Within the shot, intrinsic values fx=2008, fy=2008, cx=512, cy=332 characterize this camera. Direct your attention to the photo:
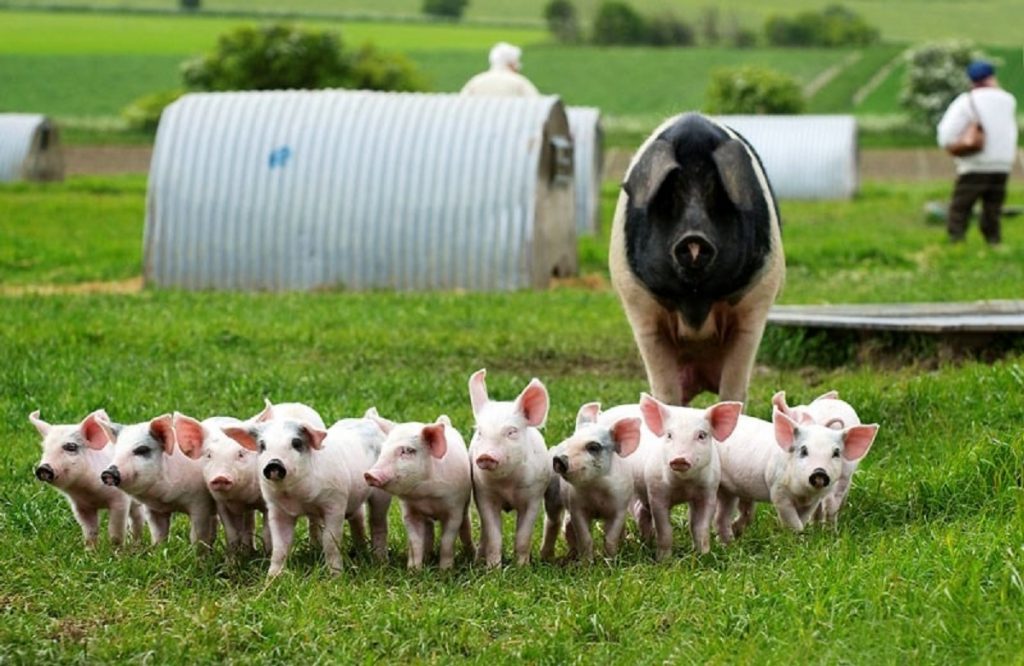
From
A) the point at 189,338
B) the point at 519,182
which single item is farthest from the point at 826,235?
the point at 189,338

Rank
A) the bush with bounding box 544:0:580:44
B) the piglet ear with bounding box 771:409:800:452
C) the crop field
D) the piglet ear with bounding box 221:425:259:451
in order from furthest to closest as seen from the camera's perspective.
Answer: the bush with bounding box 544:0:580:44, the crop field, the piglet ear with bounding box 771:409:800:452, the piglet ear with bounding box 221:425:259:451

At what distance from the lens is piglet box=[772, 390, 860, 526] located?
311 inches

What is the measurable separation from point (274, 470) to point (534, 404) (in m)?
0.99

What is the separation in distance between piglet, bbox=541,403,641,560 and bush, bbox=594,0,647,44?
244ft

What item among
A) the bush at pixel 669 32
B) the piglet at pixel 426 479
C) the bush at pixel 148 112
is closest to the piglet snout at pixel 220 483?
the piglet at pixel 426 479

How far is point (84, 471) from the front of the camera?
24.6 ft

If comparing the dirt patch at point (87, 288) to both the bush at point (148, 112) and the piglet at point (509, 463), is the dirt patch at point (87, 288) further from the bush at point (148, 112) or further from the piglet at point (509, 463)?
the bush at point (148, 112)

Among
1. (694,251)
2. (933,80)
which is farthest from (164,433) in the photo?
(933,80)

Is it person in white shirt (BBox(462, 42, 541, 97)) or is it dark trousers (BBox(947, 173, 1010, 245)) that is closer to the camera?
dark trousers (BBox(947, 173, 1010, 245))

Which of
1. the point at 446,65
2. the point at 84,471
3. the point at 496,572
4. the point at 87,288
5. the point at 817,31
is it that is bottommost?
the point at 446,65

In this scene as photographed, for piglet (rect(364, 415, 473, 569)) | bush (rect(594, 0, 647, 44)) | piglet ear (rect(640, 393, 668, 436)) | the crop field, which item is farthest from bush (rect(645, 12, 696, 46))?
piglet (rect(364, 415, 473, 569))

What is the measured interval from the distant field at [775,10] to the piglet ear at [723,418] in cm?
7437

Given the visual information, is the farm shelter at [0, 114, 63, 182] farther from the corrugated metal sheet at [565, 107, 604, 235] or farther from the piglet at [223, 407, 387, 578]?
the piglet at [223, 407, 387, 578]

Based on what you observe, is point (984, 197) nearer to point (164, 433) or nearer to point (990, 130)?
point (990, 130)
